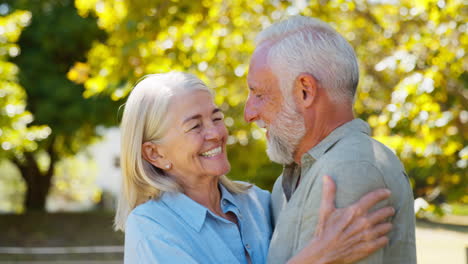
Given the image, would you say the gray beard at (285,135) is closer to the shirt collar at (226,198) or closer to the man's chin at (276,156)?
the man's chin at (276,156)

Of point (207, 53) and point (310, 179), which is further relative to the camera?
point (207, 53)

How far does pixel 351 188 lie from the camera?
2072mm

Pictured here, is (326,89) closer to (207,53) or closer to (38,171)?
(207,53)

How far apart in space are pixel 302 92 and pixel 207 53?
402 centimetres

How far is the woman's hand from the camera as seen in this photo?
2047mm

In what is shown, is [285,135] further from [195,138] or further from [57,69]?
[57,69]

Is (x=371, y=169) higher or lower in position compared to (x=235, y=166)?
higher

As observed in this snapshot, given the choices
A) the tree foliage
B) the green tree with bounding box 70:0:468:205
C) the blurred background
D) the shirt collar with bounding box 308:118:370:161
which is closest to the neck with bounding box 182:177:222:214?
the shirt collar with bounding box 308:118:370:161

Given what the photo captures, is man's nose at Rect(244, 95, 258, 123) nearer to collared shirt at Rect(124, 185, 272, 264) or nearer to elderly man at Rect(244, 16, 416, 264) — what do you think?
elderly man at Rect(244, 16, 416, 264)

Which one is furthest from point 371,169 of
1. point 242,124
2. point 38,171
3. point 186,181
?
point 38,171

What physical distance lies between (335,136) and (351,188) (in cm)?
30

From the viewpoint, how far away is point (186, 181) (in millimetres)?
2770

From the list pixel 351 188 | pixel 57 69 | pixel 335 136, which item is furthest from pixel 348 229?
pixel 57 69

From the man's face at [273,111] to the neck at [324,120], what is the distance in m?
0.03
